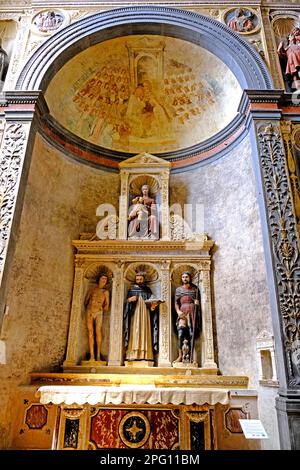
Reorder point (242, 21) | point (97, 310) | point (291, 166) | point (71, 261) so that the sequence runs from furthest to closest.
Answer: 1. point (242, 21)
2. point (71, 261)
3. point (97, 310)
4. point (291, 166)

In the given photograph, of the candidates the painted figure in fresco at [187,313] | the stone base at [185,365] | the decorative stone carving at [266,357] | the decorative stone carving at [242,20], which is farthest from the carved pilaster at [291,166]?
the stone base at [185,365]

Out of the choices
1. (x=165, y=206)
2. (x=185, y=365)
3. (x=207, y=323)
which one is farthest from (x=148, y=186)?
(x=185, y=365)

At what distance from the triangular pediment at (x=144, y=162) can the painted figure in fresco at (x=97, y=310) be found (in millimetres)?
2739

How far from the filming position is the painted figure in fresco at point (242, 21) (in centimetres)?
677

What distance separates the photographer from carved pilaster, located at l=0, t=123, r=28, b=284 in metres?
5.05

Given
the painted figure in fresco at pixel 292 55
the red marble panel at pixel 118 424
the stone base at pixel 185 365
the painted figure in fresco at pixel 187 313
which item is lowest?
the red marble panel at pixel 118 424

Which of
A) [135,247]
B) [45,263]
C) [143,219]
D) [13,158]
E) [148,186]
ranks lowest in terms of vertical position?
[45,263]

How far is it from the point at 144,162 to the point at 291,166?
3.35 m

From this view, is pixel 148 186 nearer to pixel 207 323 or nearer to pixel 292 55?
pixel 207 323

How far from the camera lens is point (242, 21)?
685 cm

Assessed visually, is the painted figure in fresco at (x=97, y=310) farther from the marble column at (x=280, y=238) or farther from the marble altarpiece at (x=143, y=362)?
the marble column at (x=280, y=238)

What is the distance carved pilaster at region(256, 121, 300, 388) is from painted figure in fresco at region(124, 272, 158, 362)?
8.12 feet

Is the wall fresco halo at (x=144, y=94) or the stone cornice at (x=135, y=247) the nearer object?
the stone cornice at (x=135, y=247)
